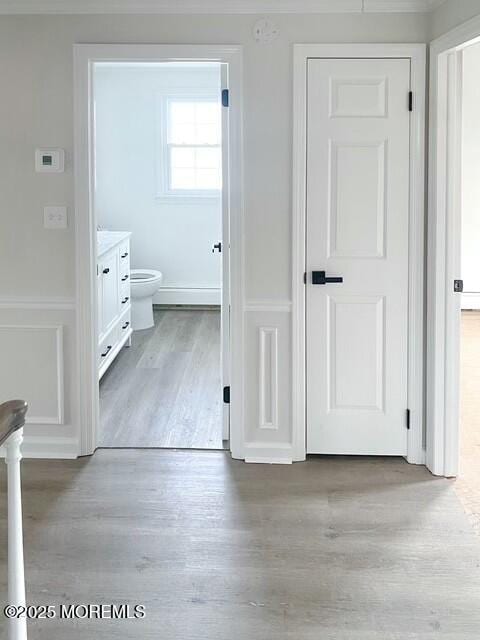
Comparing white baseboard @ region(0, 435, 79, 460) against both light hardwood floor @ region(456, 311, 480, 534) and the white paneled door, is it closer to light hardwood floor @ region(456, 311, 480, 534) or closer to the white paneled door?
the white paneled door

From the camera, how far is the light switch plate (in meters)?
3.95

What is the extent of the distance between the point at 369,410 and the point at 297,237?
3.20 feet

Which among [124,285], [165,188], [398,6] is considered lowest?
[124,285]

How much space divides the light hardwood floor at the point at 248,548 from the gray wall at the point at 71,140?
418 mm

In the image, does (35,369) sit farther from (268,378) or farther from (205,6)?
(205,6)

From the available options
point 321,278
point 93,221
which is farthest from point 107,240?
point 321,278

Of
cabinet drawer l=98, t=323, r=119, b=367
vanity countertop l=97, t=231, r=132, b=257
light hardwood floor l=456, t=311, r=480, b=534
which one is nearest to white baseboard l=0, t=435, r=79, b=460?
cabinet drawer l=98, t=323, r=119, b=367

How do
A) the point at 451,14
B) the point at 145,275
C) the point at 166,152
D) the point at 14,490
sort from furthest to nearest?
the point at 166,152 → the point at 145,275 → the point at 451,14 → the point at 14,490

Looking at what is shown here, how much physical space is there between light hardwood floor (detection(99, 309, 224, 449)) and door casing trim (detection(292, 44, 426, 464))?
2.11 ft

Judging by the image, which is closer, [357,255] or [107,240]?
[357,255]

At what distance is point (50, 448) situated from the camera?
13.4 ft

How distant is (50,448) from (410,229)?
218cm

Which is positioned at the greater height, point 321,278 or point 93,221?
point 93,221

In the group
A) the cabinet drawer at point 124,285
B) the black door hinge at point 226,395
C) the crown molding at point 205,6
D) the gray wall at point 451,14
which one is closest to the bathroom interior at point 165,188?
Result: the cabinet drawer at point 124,285
